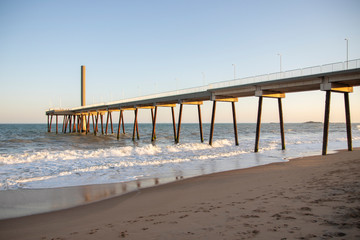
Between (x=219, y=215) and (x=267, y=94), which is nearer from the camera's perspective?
(x=219, y=215)

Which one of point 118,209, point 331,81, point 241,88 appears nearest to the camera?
point 118,209

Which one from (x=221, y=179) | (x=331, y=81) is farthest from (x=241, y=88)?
(x=221, y=179)

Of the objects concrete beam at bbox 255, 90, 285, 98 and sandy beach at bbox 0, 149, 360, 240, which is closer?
sandy beach at bbox 0, 149, 360, 240

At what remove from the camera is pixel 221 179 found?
398 inches

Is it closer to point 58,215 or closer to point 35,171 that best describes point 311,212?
point 58,215

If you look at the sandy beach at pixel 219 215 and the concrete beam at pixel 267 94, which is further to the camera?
the concrete beam at pixel 267 94

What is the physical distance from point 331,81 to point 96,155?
1782 cm

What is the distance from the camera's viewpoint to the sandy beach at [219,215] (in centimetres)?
425

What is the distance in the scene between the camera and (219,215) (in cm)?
525

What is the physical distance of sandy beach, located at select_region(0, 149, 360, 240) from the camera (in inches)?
167

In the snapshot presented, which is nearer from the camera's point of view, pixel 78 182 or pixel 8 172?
pixel 78 182

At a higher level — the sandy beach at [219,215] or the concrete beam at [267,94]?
the concrete beam at [267,94]

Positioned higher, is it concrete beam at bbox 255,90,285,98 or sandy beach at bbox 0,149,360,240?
concrete beam at bbox 255,90,285,98

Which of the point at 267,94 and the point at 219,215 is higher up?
the point at 267,94
